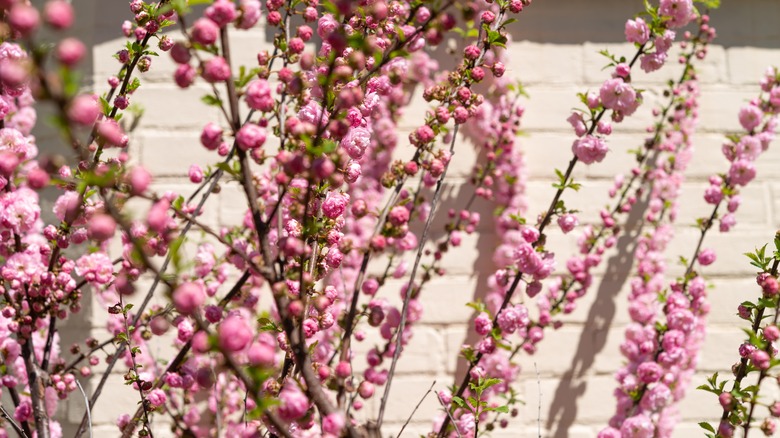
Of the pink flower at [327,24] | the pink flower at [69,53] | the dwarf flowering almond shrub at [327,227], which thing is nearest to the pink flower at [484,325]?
the dwarf flowering almond shrub at [327,227]

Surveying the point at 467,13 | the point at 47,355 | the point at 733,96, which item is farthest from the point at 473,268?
the point at 467,13

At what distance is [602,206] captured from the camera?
1.55m

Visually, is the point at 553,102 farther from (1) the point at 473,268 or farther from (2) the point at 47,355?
(2) the point at 47,355

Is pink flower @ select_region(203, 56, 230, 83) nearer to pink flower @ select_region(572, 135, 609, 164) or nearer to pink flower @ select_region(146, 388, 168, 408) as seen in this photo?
pink flower @ select_region(146, 388, 168, 408)

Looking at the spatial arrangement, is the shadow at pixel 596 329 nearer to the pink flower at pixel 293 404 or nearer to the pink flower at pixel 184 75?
the pink flower at pixel 293 404

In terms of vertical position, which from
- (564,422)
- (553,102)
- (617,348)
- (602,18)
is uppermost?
(602,18)

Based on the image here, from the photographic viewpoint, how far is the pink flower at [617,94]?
3.54 feet

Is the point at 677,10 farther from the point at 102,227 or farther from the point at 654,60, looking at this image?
the point at 102,227

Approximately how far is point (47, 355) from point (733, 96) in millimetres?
1473

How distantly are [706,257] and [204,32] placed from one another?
124 cm

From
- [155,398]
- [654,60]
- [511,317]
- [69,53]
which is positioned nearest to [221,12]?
[69,53]

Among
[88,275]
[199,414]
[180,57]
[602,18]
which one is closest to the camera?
[180,57]

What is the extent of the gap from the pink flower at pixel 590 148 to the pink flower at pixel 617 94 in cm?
6

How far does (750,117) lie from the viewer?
1.46 metres
